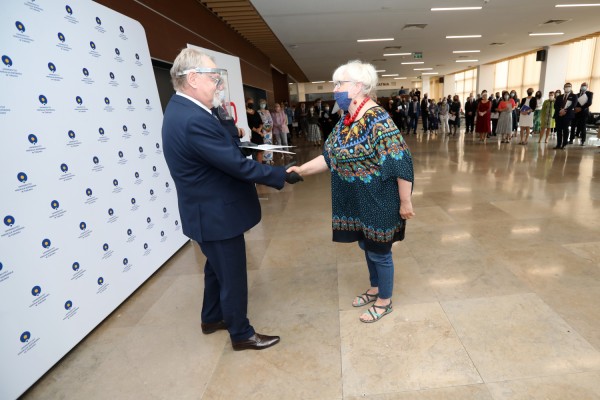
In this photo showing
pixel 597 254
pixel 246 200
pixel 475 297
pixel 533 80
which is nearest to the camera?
pixel 246 200

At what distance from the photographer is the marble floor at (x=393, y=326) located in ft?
5.40

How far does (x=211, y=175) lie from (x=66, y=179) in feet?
3.60

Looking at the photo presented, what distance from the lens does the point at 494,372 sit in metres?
1.64

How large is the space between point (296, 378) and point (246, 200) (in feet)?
3.17

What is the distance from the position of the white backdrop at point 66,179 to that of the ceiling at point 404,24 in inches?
172

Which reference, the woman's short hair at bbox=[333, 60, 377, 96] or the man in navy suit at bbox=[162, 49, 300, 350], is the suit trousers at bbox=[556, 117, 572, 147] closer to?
the woman's short hair at bbox=[333, 60, 377, 96]

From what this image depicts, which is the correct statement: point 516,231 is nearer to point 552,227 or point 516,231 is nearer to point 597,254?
point 552,227

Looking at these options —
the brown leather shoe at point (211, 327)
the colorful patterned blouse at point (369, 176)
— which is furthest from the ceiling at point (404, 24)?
the brown leather shoe at point (211, 327)

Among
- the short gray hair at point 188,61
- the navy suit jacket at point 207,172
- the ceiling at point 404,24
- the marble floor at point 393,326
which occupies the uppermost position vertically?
the ceiling at point 404,24

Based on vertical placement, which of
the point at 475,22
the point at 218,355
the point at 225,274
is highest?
the point at 475,22

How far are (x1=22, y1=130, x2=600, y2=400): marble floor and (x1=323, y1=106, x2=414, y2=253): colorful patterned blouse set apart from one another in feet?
1.99

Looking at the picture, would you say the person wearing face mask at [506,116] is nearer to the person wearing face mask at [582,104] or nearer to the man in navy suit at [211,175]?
the person wearing face mask at [582,104]

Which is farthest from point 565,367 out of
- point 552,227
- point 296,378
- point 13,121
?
point 13,121

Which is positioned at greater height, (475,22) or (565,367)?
(475,22)
